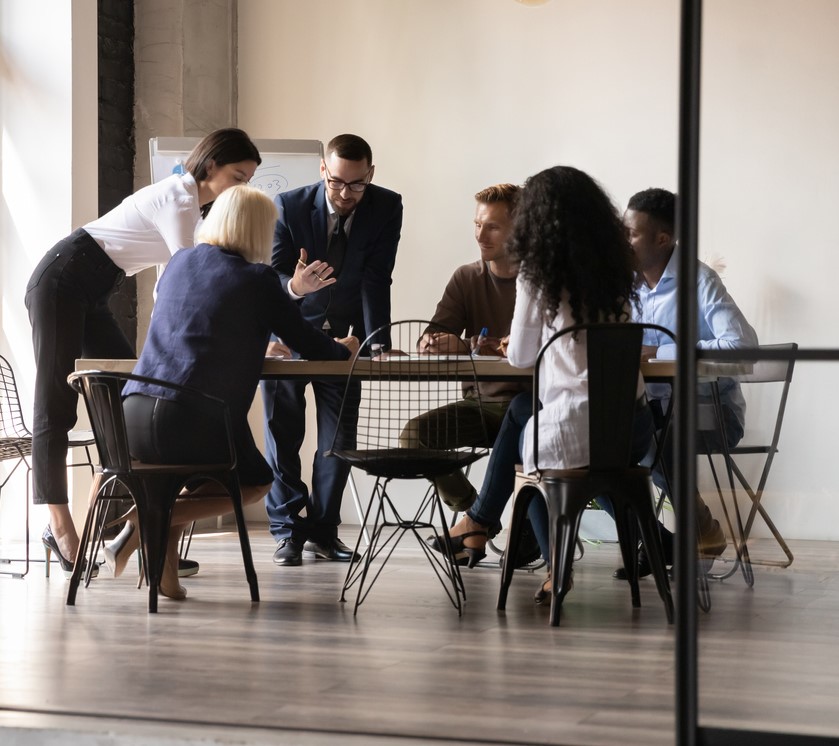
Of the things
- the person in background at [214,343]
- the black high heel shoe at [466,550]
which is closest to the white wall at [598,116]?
the black high heel shoe at [466,550]

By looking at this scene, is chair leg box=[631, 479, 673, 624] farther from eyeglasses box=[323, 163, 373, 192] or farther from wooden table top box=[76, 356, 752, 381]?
eyeglasses box=[323, 163, 373, 192]

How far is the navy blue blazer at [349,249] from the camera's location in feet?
14.1

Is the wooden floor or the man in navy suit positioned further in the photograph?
the man in navy suit

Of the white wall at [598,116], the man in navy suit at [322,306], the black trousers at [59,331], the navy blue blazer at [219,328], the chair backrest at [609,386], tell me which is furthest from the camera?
the white wall at [598,116]

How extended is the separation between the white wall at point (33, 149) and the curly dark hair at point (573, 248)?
2734 mm

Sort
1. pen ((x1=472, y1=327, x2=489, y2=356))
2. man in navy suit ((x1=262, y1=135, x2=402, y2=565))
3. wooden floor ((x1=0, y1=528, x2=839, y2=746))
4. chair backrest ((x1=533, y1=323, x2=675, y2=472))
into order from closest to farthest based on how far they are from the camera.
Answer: wooden floor ((x1=0, y1=528, x2=839, y2=746)) → chair backrest ((x1=533, y1=323, x2=675, y2=472)) → pen ((x1=472, y1=327, x2=489, y2=356)) → man in navy suit ((x1=262, y1=135, x2=402, y2=565))

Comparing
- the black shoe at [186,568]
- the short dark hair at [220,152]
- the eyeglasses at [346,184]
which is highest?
the short dark hair at [220,152]

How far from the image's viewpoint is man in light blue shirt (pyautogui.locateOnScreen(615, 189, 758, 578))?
3.86 m

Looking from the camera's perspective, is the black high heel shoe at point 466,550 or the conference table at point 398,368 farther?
the black high heel shoe at point 466,550

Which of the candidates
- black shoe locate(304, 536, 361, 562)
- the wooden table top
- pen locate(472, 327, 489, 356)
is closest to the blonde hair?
the wooden table top

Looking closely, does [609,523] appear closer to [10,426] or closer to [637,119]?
[637,119]

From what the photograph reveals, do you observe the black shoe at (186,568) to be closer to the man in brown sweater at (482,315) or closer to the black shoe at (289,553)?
the black shoe at (289,553)

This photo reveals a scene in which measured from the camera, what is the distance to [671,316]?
4.01 metres

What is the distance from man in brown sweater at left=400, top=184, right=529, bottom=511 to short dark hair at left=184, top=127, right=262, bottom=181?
33.0 inches
